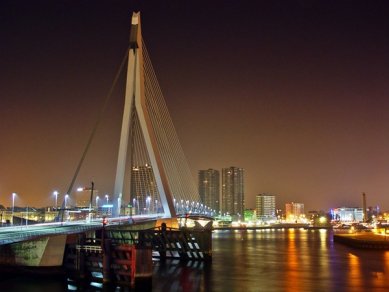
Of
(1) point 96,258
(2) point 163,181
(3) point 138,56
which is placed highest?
(3) point 138,56

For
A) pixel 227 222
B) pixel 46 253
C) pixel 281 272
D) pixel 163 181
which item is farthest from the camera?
pixel 227 222

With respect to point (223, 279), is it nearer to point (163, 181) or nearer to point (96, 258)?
point (96, 258)

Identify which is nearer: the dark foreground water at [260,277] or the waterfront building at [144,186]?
the dark foreground water at [260,277]

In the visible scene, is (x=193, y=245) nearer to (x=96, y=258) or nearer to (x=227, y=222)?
(x=96, y=258)

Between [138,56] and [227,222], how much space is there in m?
143

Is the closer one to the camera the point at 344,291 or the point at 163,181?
the point at 344,291

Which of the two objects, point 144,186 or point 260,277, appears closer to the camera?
point 260,277

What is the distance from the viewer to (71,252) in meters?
28.7

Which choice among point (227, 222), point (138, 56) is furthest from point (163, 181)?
point (227, 222)

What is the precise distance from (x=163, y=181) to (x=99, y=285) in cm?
1860

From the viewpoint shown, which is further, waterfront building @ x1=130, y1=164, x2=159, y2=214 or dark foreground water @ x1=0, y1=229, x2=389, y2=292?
waterfront building @ x1=130, y1=164, x2=159, y2=214

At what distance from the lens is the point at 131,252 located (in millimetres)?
25016

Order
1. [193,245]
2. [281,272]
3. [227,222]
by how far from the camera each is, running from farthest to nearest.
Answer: [227,222]
[193,245]
[281,272]

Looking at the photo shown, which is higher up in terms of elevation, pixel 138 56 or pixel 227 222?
pixel 138 56
